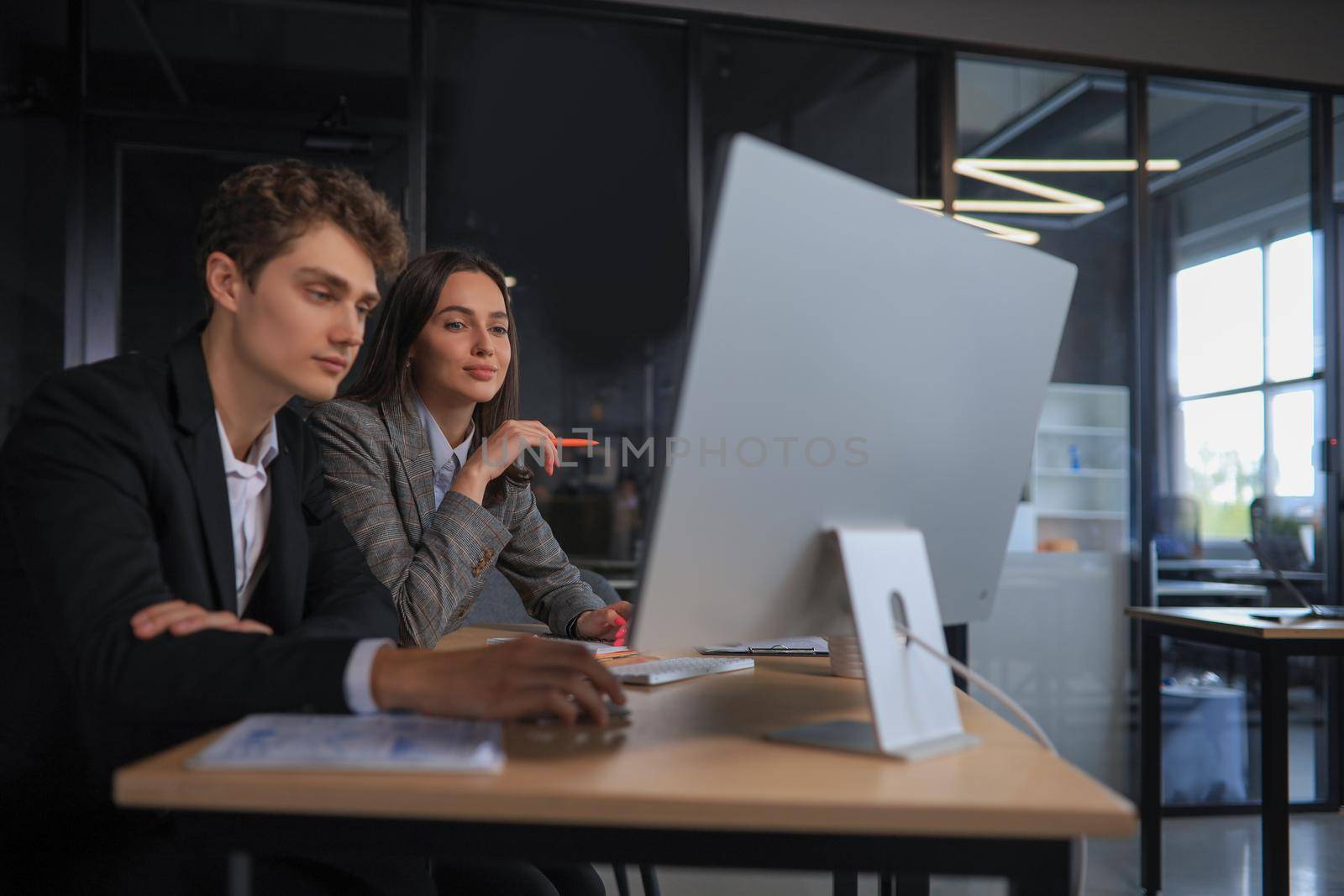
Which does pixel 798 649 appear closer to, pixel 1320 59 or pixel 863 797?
pixel 863 797

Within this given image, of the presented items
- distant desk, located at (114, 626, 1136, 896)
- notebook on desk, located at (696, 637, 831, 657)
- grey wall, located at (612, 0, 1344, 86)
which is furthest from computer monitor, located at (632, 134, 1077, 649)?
grey wall, located at (612, 0, 1344, 86)

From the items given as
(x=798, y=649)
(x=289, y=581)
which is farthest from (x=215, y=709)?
(x=798, y=649)

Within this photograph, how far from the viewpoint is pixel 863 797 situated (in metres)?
0.76

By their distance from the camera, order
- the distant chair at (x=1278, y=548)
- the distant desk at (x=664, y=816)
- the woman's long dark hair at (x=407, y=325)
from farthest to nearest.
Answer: the distant chair at (x=1278, y=548) < the woman's long dark hair at (x=407, y=325) < the distant desk at (x=664, y=816)

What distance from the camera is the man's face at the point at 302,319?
123 cm

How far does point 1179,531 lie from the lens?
396 centimetres

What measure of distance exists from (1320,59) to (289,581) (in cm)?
452

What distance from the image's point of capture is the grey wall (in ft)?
12.8

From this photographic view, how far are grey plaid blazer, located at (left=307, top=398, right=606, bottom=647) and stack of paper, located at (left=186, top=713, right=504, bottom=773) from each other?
761 mm

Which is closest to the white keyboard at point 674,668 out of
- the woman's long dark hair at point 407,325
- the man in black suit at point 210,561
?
the man in black suit at point 210,561

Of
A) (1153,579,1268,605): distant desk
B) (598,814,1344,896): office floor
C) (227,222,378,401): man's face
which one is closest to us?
(227,222,378,401): man's face

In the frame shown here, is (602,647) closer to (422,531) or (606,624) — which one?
(606,624)

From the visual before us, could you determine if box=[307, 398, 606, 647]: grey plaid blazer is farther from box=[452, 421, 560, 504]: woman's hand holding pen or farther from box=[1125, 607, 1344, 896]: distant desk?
box=[1125, 607, 1344, 896]: distant desk

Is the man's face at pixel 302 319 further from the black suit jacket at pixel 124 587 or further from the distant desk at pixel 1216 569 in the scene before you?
the distant desk at pixel 1216 569
